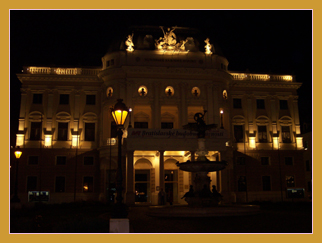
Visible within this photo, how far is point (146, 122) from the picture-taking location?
4831 cm

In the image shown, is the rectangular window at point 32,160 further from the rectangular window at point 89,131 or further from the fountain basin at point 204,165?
the fountain basin at point 204,165

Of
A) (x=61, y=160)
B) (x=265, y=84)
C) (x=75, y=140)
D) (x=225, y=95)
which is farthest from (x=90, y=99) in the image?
(x=265, y=84)

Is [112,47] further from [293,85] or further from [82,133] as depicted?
[293,85]

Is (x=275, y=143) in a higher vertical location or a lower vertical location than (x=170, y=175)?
higher

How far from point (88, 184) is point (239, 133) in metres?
19.6

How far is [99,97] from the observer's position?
4891cm

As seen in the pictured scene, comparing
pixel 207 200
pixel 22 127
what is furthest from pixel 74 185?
pixel 207 200

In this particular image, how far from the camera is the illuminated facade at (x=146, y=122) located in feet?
150

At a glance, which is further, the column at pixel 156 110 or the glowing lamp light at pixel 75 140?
the glowing lamp light at pixel 75 140

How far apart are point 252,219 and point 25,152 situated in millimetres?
32486

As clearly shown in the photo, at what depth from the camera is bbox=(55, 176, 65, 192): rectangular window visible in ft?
150

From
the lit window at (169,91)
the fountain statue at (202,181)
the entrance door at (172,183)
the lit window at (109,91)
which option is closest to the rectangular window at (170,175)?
the entrance door at (172,183)

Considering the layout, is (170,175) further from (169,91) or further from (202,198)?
(202,198)

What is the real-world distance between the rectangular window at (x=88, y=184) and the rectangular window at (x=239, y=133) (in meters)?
18.4
